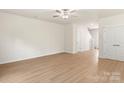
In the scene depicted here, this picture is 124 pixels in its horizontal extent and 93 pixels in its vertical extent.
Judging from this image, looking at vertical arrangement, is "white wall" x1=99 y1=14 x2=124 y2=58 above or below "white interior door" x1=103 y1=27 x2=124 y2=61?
above

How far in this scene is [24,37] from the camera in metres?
5.43

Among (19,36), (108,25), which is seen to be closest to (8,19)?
(19,36)

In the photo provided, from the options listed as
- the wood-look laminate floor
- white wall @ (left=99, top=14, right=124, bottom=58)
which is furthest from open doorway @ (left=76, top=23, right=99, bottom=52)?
the wood-look laminate floor

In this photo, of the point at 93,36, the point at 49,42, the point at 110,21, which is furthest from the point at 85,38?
the point at 110,21

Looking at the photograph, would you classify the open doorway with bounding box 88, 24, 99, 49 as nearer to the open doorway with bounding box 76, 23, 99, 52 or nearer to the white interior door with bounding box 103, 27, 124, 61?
the open doorway with bounding box 76, 23, 99, 52

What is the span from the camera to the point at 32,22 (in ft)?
19.1

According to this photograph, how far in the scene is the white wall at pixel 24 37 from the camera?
4.67 m

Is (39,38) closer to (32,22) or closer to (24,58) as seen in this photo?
(32,22)

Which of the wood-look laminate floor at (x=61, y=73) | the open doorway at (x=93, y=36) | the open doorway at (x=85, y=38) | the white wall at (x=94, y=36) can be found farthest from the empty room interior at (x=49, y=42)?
the white wall at (x=94, y=36)

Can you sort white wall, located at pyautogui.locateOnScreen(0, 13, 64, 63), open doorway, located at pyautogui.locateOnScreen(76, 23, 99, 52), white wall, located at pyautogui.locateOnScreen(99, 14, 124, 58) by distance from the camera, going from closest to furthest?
white wall, located at pyautogui.locateOnScreen(0, 13, 64, 63) < white wall, located at pyautogui.locateOnScreen(99, 14, 124, 58) < open doorway, located at pyautogui.locateOnScreen(76, 23, 99, 52)

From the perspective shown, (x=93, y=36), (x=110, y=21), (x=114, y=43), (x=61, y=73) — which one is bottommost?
(x=61, y=73)

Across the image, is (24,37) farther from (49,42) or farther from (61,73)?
(61,73)

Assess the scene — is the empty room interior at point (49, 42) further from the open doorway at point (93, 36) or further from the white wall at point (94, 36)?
the white wall at point (94, 36)

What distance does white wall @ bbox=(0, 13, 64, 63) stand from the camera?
467 centimetres
